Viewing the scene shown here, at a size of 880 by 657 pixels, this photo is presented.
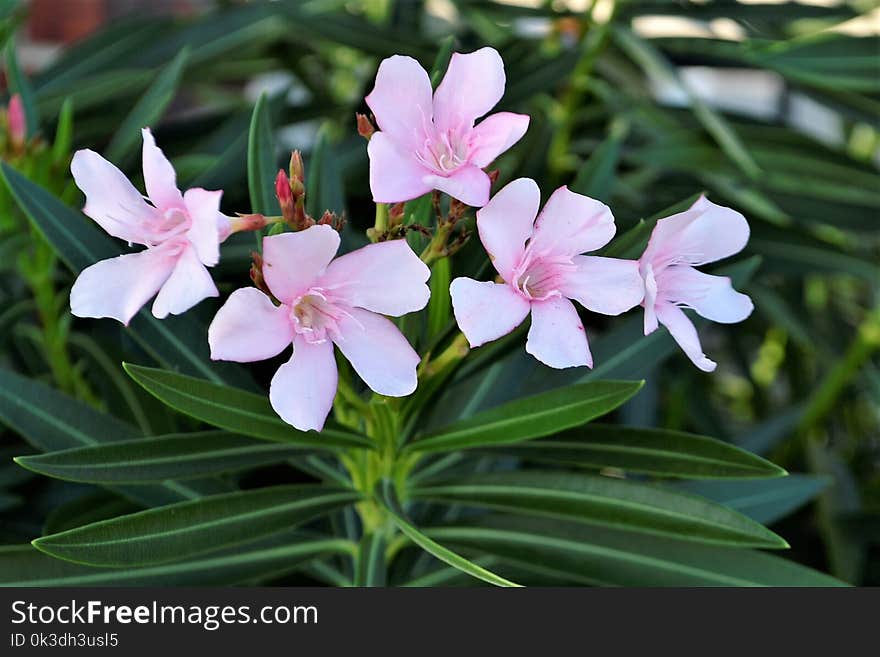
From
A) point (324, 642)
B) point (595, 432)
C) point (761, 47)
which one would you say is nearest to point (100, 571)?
point (324, 642)

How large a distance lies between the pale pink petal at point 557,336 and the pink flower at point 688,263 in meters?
0.04

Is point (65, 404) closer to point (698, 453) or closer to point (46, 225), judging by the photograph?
point (46, 225)

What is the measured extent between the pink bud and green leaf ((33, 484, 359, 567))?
0.39 metres

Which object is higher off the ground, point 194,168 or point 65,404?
point 194,168

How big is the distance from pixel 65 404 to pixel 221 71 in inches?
31.4

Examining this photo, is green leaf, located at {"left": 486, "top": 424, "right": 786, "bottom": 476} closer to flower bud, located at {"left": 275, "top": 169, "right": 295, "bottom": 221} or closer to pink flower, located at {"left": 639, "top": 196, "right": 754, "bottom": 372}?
pink flower, located at {"left": 639, "top": 196, "right": 754, "bottom": 372}

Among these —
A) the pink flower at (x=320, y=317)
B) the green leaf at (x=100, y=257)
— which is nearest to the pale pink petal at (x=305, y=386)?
the pink flower at (x=320, y=317)

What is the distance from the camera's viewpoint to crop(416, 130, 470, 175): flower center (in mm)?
472

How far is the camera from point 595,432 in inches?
26.4

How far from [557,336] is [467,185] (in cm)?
9

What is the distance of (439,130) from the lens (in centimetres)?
50

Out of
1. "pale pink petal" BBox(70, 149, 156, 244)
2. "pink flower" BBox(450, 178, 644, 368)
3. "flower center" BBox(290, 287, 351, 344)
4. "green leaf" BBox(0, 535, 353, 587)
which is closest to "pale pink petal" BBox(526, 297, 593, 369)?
"pink flower" BBox(450, 178, 644, 368)

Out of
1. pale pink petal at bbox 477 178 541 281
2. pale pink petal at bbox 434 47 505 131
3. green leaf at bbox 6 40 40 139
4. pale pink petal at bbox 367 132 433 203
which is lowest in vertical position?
pale pink petal at bbox 477 178 541 281

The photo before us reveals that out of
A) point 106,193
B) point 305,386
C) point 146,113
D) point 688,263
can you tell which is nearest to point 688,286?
point 688,263
